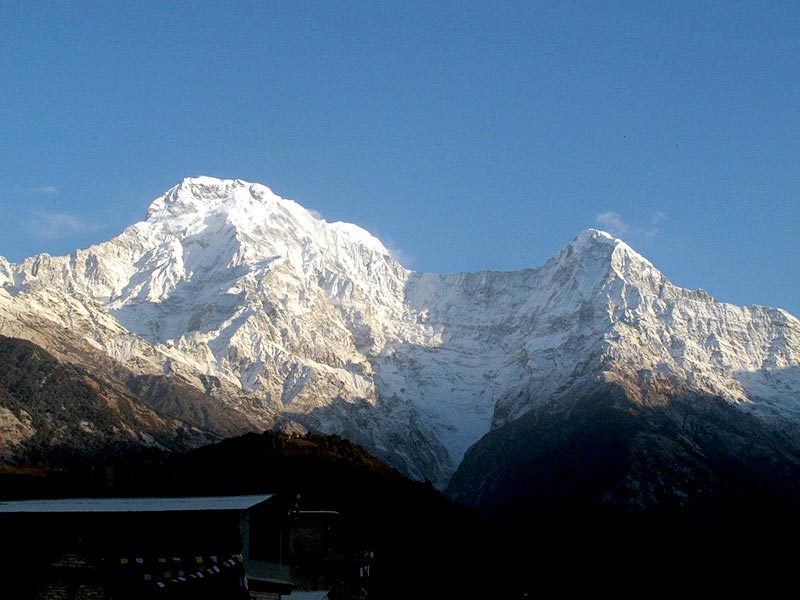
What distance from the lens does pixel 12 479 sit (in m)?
123

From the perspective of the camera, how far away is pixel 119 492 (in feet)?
148

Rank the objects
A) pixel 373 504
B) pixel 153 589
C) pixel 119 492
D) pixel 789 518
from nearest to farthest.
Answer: pixel 153 589, pixel 119 492, pixel 373 504, pixel 789 518

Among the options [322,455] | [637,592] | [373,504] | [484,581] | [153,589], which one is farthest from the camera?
[322,455]

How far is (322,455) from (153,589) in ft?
298

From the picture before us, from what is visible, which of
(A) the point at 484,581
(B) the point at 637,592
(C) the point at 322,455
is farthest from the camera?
(C) the point at 322,455

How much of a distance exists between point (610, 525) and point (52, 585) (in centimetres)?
14865

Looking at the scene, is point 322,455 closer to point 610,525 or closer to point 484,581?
point 484,581

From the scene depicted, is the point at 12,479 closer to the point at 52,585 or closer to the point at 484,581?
the point at 484,581

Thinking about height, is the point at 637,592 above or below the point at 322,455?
below

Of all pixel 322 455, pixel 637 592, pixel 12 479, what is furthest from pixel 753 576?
pixel 12 479

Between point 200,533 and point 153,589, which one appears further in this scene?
point 200,533

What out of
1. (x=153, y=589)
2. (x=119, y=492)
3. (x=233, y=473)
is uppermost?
(x=233, y=473)

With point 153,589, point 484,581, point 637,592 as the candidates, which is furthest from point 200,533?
point 637,592

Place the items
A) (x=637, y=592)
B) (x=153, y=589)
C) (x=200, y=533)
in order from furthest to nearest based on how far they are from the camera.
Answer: (x=637, y=592) < (x=200, y=533) < (x=153, y=589)
